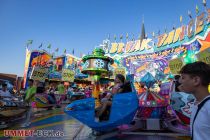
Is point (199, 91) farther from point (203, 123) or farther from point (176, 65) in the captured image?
point (176, 65)

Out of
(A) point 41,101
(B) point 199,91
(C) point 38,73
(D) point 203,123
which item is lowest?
(A) point 41,101

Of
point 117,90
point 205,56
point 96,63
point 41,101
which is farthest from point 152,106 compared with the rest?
point 41,101

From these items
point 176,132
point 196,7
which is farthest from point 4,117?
point 196,7

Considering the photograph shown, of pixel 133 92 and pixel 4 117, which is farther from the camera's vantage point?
pixel 4 117

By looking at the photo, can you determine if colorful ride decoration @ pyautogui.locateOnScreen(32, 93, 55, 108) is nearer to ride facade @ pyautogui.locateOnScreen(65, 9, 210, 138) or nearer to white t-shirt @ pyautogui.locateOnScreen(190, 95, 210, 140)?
ride facade @ pyautogui.locateOnScreen(65, 9, 210, 138)

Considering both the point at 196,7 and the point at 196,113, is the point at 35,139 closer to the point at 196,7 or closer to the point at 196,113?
the point at 196,113

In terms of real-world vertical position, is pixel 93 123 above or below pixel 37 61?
below

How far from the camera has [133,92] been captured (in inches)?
205

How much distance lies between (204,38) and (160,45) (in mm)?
9501

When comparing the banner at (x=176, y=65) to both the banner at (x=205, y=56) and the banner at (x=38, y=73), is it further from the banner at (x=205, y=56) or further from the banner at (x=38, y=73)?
the banner at (x=38, y=73)

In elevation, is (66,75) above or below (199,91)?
above

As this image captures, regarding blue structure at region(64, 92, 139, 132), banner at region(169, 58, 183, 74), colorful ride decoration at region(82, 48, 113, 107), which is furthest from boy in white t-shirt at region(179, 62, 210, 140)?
colorful ride decoration at region(82, 48, 113, 107)

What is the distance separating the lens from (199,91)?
1.58 metres

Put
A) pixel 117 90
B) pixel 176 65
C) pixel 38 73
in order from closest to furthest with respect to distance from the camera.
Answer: pixel 117 90 → pixel 176 65 → pixel 38 73
